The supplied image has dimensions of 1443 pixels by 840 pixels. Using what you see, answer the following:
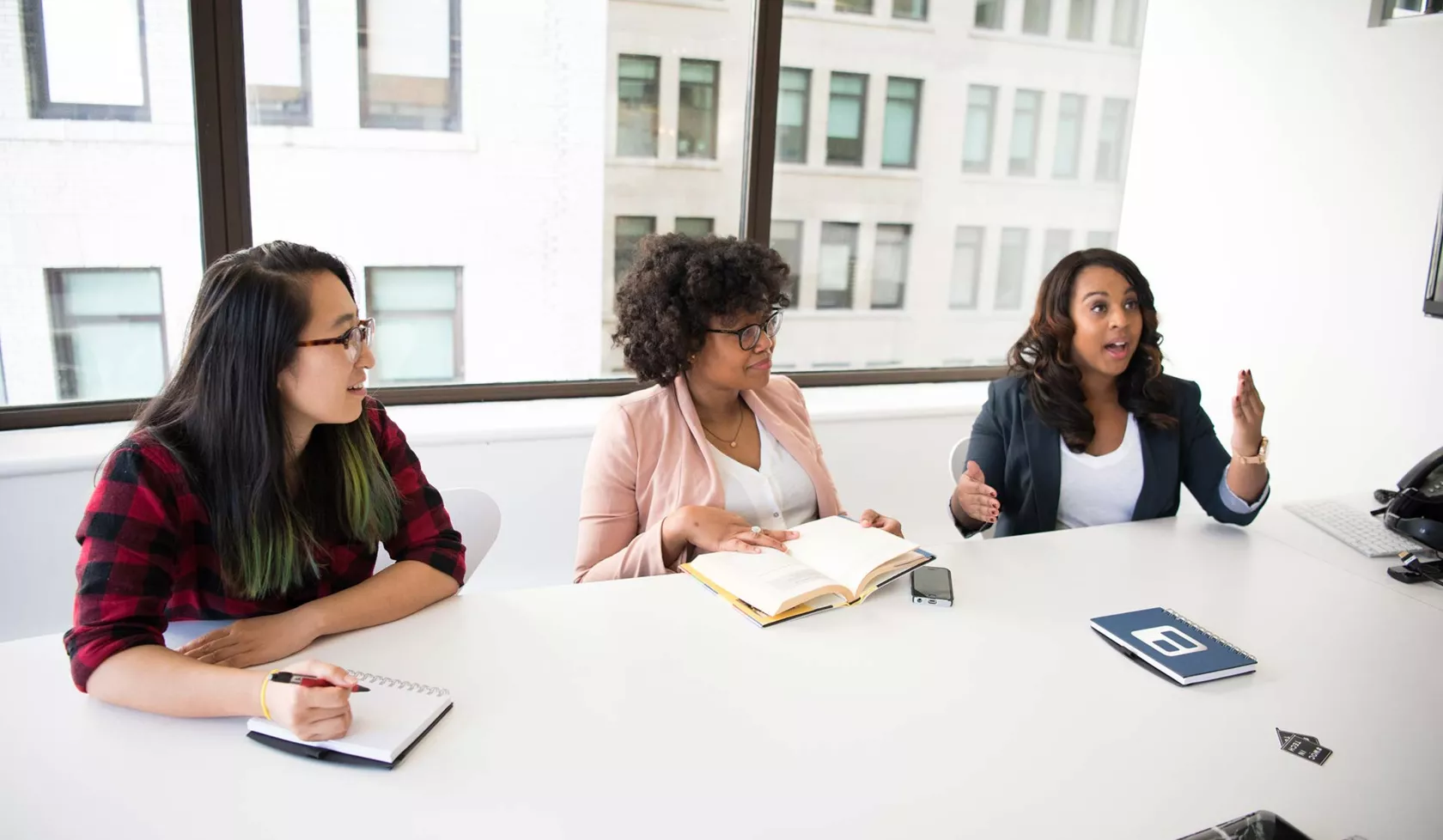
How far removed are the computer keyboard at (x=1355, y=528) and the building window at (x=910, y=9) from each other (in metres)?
2.47

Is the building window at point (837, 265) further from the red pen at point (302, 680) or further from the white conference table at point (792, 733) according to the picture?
the red pen at point (302, 680)

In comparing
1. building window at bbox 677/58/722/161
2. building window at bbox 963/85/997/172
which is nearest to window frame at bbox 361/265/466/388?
building window at bbox 677/58/722/161

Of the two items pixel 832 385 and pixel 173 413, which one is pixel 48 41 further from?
pixel 832 385

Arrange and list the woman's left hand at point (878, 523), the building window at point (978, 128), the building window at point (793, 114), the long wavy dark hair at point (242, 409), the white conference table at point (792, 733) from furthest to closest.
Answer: the building window at point (978, 128) → the building window at point (793, 114) → the woman's left hand at point (878, 523) → the long wavy dark hair at point (242, 409) → the white conference table at point (792, 733)

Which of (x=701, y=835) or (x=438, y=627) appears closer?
(x=701, y=835)

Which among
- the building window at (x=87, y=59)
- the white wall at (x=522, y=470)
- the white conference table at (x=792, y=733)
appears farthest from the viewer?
the building window at (x=87, y=59)

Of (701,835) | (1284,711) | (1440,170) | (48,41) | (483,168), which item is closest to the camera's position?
(701,835)

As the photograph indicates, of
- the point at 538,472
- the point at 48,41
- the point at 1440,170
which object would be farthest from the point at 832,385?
the point at 48,41

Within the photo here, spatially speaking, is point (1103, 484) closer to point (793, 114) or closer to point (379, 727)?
point (379, 727)

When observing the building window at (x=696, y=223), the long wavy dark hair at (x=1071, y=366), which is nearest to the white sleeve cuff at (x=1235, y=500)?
the long wavy dark hair at (x=1071, y=366)

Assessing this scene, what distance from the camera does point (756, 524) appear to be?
201 cm

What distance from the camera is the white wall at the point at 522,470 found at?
2334 mm

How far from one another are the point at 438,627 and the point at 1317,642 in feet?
4.79

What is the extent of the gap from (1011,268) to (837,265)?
857 mm
